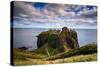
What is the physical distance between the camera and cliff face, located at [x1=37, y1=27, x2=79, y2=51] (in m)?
2.12

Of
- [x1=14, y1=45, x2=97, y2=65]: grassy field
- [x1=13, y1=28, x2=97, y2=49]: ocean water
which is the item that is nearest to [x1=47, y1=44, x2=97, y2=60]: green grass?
[x1=14, y1=45, x2=97, y2=65]: grassy field

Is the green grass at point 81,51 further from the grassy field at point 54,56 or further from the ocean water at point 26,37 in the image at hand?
the ocean water at point 26,37

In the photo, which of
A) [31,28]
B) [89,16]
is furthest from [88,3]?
[31,28]

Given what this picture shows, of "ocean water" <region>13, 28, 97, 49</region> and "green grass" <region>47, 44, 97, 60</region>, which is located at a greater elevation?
"ocean water" <region>13, 28, 97, 49</region>

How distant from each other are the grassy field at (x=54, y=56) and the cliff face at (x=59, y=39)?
2.2 inches

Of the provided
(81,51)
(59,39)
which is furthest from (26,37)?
(81,51)

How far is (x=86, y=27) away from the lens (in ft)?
7.50

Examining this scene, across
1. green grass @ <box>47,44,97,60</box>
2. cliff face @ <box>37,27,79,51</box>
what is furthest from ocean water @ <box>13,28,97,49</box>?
green grass @ <box>47,44,97,60</box>

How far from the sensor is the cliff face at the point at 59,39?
2.12 meters

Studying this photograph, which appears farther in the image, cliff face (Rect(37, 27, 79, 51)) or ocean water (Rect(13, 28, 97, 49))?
Result: cliff face (Rect(37, 27, 79, 51))

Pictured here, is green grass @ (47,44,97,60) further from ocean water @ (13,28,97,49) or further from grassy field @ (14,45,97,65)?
ocean water @ (13,28,97,49)

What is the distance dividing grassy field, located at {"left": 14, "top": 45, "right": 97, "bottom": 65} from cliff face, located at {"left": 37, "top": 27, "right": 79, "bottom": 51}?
56 millimetres

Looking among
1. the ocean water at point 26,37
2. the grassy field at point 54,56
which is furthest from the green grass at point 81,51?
the ocean water at point 26,37
